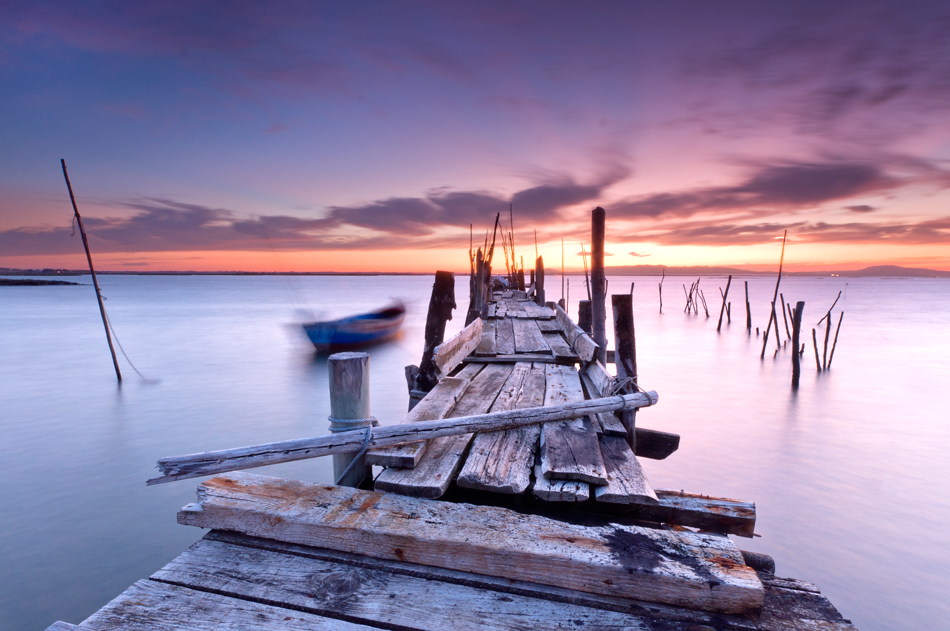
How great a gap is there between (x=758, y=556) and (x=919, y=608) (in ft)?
13.9

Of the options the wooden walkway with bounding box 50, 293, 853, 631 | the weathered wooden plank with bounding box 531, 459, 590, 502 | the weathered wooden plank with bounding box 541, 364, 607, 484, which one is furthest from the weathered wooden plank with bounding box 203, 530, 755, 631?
the weathered wooden plank with bounding box 541, 364, 607, 484

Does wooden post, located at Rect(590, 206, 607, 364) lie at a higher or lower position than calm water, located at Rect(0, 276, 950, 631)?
higher

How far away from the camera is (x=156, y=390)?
12.1 m

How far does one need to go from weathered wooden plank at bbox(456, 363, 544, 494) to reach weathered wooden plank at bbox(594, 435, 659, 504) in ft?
1.51

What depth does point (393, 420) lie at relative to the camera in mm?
10398

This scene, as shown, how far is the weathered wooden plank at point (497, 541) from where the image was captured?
1844 millimetres

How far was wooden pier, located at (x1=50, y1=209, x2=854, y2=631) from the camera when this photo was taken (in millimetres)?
1805

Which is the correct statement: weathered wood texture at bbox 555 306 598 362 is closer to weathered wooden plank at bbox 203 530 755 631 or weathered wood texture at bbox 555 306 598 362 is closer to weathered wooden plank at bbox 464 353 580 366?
weathered wooden plank at bbox 464 353 580 366

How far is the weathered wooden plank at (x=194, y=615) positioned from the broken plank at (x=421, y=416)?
995 mm

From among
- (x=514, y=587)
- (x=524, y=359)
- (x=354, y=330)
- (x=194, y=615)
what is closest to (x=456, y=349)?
(x=524, y=359)

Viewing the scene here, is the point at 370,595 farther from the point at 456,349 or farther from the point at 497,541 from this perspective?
the point at 456,349

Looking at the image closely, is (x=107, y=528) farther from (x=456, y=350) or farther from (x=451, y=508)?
(x=451, y=508)

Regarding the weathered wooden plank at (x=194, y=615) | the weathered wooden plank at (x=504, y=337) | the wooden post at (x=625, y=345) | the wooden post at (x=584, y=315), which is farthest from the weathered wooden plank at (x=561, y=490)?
the wooden post at (x=584, y=315)

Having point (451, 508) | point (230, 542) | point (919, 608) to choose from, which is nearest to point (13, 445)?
point (230, 542)
